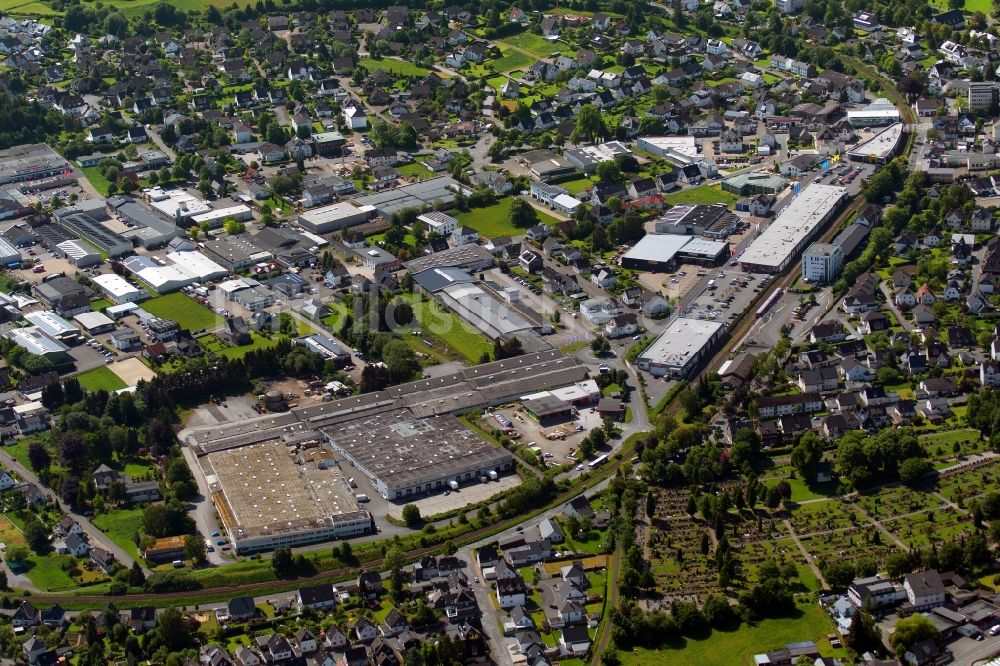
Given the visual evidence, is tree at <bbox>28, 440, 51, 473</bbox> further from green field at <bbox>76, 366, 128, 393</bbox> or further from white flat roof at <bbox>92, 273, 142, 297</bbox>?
white flat roof at <bbox>92, 273, 142, 297</bbox>

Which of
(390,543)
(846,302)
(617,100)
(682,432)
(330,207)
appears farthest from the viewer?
(617,100)

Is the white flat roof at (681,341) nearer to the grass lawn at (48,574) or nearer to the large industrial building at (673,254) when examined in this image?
the large industrial building at (673,254)

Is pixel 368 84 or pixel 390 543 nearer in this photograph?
pixel 390 543

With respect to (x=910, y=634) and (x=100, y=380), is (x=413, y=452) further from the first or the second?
(x=910, y=634)

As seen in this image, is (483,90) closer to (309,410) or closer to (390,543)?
(309,410)

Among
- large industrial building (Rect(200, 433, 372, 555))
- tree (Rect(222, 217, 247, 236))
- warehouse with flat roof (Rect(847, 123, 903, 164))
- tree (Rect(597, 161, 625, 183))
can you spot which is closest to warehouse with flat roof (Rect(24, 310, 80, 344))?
tree (Rect(222, 217, 247, 236))

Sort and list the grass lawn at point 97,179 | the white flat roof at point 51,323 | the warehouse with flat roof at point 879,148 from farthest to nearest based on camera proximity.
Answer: the grass lawn at point 97,179 < the warehouse with flat roof at point 879,148 < the white flat roof at point 51,323

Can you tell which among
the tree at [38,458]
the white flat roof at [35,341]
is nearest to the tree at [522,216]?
the white flat roof at [35,341]

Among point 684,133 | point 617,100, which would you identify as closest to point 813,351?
point 684,133
